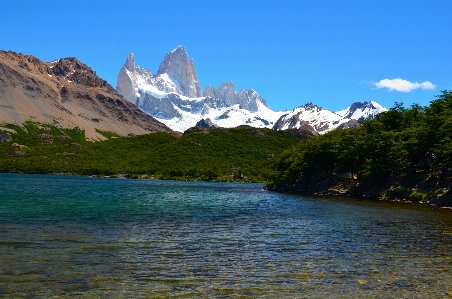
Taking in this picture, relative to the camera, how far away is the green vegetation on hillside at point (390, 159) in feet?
241

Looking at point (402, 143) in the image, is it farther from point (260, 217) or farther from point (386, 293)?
point (386, 293)

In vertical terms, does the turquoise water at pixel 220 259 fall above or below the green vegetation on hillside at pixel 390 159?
below

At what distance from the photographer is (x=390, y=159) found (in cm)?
7994

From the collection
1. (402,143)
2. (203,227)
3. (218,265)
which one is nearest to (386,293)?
(218,265)

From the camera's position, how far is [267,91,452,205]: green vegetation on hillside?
7344 centimetres

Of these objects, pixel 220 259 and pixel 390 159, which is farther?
pixel 390 159

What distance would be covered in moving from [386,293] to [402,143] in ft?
223

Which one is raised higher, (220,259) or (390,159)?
(390,159)

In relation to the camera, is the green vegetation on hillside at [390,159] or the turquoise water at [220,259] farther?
the green vegetation on hillside at [390,159]

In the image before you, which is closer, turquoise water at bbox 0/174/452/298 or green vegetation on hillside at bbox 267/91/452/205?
turquoise water at bbox 0/174/452/298

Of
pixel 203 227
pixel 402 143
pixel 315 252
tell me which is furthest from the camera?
pixel 402 143

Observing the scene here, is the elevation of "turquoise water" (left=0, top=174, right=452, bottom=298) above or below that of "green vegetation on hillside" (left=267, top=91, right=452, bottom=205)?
below

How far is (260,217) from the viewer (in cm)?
4828

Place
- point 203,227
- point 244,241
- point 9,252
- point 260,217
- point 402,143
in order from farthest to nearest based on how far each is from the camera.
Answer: point 402,143 < point 260,217 < point 203,227 < point 244,241 < point 9,252
